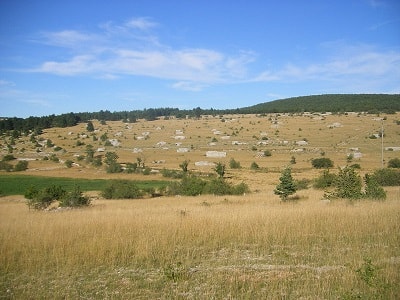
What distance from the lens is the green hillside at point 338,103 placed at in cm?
11695

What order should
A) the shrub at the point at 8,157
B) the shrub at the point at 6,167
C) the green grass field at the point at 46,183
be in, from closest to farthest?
1. the green grass field at the point at 46,183
2. the shrub at the point at 6,167
3. the shrub at the point at 8,157

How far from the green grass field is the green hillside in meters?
83.4

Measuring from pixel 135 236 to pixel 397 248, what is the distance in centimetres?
595

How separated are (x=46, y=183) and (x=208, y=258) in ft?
174

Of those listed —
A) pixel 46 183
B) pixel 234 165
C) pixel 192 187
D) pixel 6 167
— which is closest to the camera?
pixel 192 187

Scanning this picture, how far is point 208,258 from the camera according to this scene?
24.7 feet

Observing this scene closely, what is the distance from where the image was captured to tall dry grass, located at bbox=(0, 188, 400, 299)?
18.3 ft

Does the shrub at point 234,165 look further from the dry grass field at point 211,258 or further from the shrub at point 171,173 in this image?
the dry grass field at point 211,258

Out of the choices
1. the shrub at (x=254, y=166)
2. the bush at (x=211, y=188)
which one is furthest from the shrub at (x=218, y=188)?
the shrub at (x=254, y=166)

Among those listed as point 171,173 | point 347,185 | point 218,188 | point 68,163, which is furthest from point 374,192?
point 68,163

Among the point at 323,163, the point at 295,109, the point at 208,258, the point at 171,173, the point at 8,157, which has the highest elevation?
the point at 295,109

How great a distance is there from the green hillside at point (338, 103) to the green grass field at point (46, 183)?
274ft

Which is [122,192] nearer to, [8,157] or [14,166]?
[14,166]

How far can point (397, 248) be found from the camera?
769 cm
